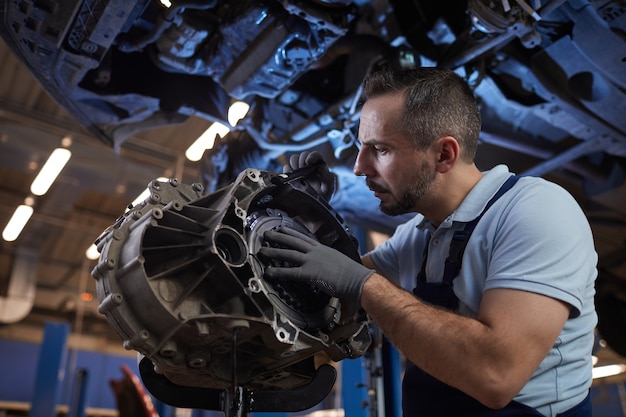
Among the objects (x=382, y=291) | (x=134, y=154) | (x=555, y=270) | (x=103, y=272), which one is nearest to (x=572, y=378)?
(x=555, y=270)

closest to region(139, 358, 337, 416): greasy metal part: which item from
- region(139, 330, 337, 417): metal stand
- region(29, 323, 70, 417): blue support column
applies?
region(139, 330, 337, 417): metal stand

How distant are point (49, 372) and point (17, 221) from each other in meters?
3.25

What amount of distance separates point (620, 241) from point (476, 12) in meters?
2.87

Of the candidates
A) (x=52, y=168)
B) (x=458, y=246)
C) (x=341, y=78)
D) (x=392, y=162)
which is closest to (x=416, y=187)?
(x=392, y=162)

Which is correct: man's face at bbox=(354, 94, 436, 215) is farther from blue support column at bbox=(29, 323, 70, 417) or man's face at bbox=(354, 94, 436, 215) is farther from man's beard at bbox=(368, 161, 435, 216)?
blue support column at bbox=(29, 323, 70, 417)

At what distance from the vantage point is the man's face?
162 centimetres

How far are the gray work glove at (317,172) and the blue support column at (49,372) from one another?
14.2 feet

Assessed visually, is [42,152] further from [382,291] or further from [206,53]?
[382,291]

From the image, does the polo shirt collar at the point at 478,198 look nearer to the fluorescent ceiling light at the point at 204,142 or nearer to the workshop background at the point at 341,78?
the workshop background at the point at 341,78

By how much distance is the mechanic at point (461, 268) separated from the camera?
48.2 inches

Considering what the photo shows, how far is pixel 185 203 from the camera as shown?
1.38 m

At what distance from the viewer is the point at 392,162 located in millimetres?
1622

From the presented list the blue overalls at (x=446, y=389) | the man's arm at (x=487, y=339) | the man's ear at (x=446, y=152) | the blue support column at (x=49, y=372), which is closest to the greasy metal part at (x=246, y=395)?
the blue overalls at (x=446, y=389)

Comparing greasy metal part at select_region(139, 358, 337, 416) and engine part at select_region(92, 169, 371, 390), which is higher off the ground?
engine part at select_region(92, 169, 371, 390)
